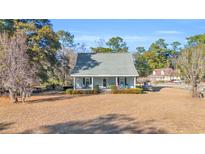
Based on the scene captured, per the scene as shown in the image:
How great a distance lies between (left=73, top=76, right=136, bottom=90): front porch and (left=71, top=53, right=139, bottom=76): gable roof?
60 centimetres

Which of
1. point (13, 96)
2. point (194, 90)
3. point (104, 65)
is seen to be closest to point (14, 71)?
point (13, 96)

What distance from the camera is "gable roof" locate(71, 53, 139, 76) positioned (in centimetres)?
2792

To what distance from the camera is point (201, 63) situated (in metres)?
21.0

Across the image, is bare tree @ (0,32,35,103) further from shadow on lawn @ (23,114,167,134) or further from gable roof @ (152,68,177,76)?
gable roof @ (152,68,177,76)

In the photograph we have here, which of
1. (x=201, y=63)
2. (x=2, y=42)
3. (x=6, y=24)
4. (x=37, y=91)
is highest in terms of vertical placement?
(x=6, y=24)

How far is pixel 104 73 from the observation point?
27.9m

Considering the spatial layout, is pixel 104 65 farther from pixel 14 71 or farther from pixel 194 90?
pixel 14 71

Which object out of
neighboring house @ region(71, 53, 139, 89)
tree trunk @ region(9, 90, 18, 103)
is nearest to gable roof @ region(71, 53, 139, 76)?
neighboring house @ region(71, 53, 139, 89)

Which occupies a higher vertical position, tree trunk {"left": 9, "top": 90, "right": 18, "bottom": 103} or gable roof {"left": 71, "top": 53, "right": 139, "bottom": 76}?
gable roof {"left": 71, "top": 53, "right": 139, "bottom": 76}

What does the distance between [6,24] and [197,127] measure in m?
20.1

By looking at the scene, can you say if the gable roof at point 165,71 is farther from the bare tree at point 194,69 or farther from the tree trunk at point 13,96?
the tree trunk at point 13,96

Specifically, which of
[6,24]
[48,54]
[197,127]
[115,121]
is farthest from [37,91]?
[197,127]
